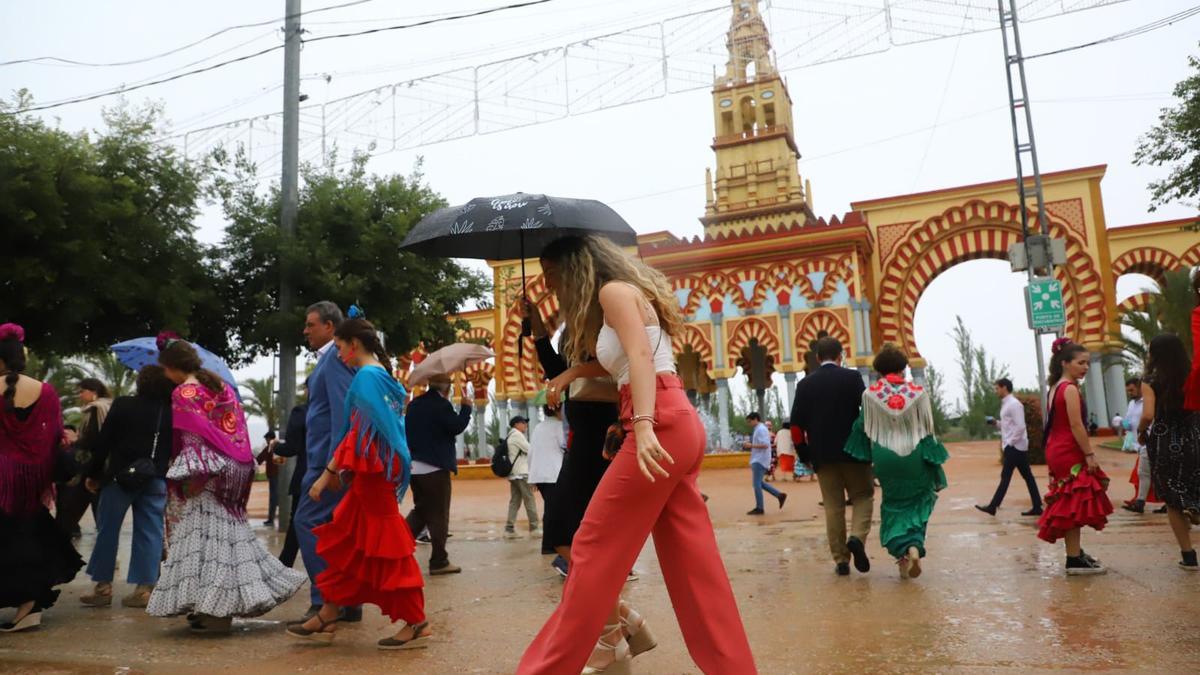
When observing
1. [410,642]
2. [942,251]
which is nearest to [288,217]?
[410,642]

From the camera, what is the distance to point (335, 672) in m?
3.60

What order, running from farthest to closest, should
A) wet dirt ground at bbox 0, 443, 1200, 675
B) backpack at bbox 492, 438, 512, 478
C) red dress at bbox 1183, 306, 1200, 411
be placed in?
backpack at bbox 492, 438, 512, 478 < red dress at bbox 1183, 306, 1200, 411 < wet dirt ground at bbox 0, 443, 1200, 675

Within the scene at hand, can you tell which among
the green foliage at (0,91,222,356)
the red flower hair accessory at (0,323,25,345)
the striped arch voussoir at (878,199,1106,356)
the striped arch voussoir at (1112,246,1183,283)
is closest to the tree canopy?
the green foliage at (0,91,222,356)

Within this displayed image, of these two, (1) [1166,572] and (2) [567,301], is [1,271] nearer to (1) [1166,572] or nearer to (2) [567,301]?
(2) [567,301]

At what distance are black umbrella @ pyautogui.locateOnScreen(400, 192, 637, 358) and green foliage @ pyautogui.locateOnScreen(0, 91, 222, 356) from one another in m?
5.89

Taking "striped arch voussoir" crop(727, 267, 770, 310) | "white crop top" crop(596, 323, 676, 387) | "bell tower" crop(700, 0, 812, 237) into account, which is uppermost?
"bell tower" crop(700, 0, 812, 237)

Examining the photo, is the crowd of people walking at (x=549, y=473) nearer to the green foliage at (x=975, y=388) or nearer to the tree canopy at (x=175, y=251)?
the tree canopy at (x=175, y=251)

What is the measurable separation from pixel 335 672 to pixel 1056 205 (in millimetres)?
23031

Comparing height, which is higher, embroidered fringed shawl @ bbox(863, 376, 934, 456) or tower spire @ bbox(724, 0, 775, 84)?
tower spire @ bbox(724, 0, 775, 84)

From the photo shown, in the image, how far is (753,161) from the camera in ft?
101

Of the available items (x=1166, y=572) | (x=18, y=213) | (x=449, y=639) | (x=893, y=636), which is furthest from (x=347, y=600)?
(x=18, y=213)

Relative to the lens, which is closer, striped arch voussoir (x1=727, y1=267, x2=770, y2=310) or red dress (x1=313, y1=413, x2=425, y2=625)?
red dress (x1=313, y1=413, x2=425, y2=625)

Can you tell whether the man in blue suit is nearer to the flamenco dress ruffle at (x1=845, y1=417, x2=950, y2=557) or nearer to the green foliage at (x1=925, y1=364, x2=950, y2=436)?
the flamenco dress ruffle at (x1=845, y1=417, x2=950, y2=557)

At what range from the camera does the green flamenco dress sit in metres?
5.67
